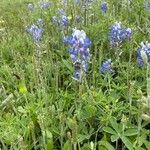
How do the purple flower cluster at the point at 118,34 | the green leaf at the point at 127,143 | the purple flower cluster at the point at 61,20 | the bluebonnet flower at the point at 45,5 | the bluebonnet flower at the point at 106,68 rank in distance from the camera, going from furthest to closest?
1. the bluebonnet flower at the point at 45,5
2. the purple flower cluster at the point at 61,20
3. the purple flower cluster at the point at 118,34
4. the bluebonnet flower at the point at 106,68
5. the green leaf at the point at 127,143

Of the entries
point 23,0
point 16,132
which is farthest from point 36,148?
point 23,0

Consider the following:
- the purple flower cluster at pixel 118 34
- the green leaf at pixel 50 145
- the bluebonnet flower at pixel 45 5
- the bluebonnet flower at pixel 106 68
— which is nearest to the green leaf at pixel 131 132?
the green leaf at pixel 50 145

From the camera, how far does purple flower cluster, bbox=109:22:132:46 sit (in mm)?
2639

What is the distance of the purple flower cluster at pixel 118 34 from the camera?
264 cm

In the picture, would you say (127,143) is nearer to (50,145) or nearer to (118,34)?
(50,145)

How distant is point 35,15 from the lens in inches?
156

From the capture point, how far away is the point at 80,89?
1983 millimetres

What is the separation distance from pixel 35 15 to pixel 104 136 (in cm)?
219

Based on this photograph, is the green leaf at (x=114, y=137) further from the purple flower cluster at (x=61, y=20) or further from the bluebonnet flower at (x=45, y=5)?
A: the bluebonnet flower at (x=45, y=5)

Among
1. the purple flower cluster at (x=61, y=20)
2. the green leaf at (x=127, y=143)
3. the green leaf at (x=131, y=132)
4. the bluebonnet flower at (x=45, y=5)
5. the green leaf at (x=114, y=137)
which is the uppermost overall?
the bluebonnet flower at (x=45, y=5)

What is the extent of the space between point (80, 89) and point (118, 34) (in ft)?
2.57

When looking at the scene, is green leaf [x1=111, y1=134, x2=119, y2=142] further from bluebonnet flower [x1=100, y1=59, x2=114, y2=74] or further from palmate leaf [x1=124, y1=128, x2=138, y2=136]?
bluebonnet flower [x1=100, y1=59, x2=114, y2=74]

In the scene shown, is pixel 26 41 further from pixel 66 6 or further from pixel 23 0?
pixel 23 0

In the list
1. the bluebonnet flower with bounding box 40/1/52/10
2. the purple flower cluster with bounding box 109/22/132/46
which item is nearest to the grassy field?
Answer: the purple flower cluster with bounding box 109/22/132/46
